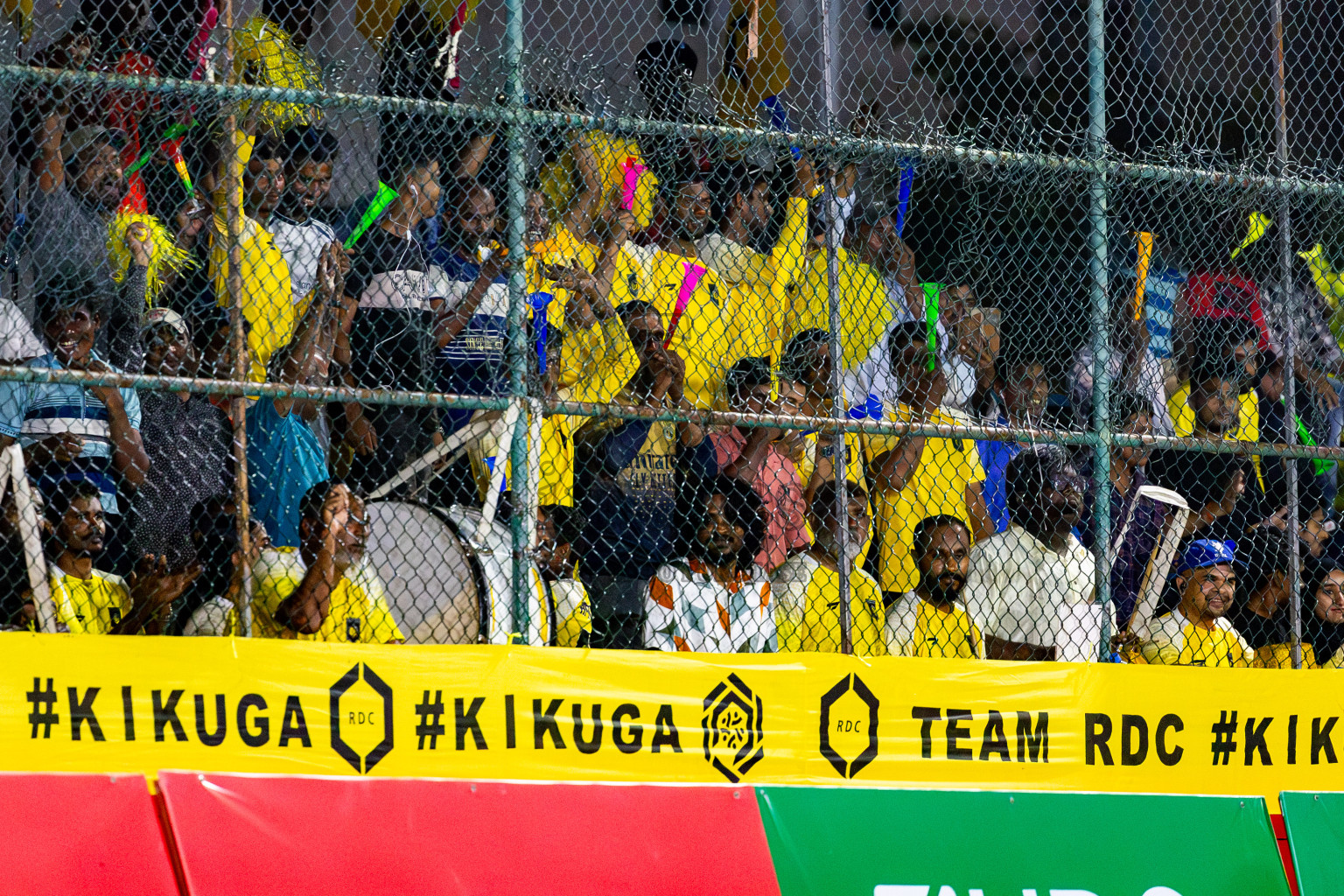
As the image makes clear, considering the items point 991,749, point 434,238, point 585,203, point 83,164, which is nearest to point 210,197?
point 83,164

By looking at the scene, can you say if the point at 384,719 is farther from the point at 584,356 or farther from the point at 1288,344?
the point at 1288,344

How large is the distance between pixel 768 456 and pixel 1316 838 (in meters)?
2.46

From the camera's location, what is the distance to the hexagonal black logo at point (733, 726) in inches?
226

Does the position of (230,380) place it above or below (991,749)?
above

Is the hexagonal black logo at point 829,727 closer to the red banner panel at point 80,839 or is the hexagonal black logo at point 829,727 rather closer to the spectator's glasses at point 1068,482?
the spectator's glasses at point 1068,482

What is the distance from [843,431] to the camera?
5926mm

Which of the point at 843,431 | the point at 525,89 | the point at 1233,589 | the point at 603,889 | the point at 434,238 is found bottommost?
the point at 603,889

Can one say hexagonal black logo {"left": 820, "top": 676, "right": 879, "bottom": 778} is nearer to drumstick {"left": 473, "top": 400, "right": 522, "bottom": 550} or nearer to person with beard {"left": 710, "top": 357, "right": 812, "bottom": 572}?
person with beard {"left": 710, "top": 357, "right": 812, "bottom": 572}

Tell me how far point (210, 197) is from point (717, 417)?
184 cm

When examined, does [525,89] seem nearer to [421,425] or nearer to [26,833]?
[421,425]

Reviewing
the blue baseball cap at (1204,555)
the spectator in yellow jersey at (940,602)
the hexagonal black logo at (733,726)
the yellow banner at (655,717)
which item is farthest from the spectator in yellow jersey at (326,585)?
the blue baseball cap at (1204,555)

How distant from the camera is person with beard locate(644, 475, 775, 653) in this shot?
605 centimetres

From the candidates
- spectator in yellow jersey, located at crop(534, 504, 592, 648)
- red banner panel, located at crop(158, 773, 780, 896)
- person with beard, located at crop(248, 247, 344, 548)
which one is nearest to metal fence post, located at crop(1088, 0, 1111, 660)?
red banner panel, located at crop(158, 773, 780, 896)

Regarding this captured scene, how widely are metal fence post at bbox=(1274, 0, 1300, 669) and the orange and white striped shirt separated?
2080 mm
